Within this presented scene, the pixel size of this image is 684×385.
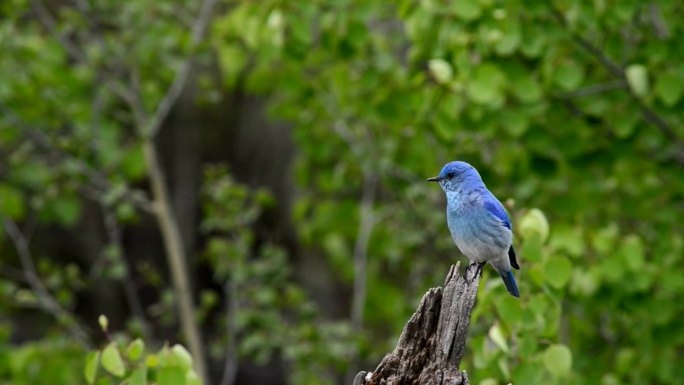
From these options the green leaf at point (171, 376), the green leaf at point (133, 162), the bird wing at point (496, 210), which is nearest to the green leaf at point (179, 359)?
the green leaf at point (171, 376)

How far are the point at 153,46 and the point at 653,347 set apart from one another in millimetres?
4080

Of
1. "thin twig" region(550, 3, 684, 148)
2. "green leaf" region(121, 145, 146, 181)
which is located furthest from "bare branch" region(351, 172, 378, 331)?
"thin twig" region(550, 3, 684, 148)

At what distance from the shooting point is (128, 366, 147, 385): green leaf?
13.0 ft

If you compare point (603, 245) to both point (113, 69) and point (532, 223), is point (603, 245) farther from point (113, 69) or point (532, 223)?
point (113, 69)

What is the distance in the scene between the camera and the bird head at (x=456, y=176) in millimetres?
4473

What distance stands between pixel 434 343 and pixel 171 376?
0.97 meters

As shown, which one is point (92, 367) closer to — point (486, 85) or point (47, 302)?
point (486, 85)

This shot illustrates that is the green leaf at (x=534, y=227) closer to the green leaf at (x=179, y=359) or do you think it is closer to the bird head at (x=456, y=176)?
the bird head at (x=456, y=176)

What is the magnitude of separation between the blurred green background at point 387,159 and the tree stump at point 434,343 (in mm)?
953

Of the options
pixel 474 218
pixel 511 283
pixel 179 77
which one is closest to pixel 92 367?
pixel 474 218

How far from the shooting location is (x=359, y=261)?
8.85 meters

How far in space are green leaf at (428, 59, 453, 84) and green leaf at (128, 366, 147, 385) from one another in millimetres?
2706

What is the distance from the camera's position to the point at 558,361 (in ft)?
15.3

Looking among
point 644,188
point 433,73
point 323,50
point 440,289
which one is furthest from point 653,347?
point 440,289
